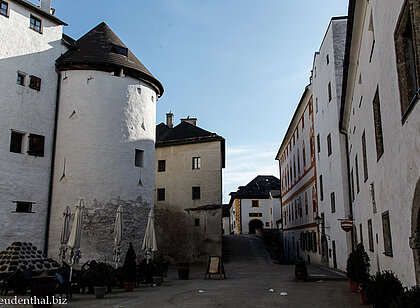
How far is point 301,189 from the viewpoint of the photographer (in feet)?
113

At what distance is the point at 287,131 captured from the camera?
40.9 meters

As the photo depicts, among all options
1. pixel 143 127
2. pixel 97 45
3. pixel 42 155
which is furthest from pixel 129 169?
pixel 97 45

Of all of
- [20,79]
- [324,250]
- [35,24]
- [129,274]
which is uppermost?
[35,24]

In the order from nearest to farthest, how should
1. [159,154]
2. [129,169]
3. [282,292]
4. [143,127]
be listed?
1. [282,292]
2. [129,169]
3. [143,127]
4. [159,154]

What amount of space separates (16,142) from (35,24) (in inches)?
272

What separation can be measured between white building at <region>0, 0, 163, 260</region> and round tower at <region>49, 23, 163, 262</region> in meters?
0.06

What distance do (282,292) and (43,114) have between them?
16369 millimetres

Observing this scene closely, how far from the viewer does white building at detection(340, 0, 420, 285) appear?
22.0ft

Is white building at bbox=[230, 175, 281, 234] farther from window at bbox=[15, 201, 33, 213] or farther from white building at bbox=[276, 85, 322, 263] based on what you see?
window at bbox=[15, 201, 33, 213]

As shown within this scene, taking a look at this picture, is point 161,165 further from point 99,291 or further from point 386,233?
point 386,233

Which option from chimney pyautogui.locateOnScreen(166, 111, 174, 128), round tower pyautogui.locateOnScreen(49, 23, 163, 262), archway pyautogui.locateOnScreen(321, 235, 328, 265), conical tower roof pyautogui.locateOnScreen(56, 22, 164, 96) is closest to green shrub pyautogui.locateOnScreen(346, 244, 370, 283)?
archway pyautogui.locateOnScreen(321, 235, 328, 265)

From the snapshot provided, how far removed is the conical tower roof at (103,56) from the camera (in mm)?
23125

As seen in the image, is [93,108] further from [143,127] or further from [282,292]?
[282,292]

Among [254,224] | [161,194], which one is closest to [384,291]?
[161,194]
